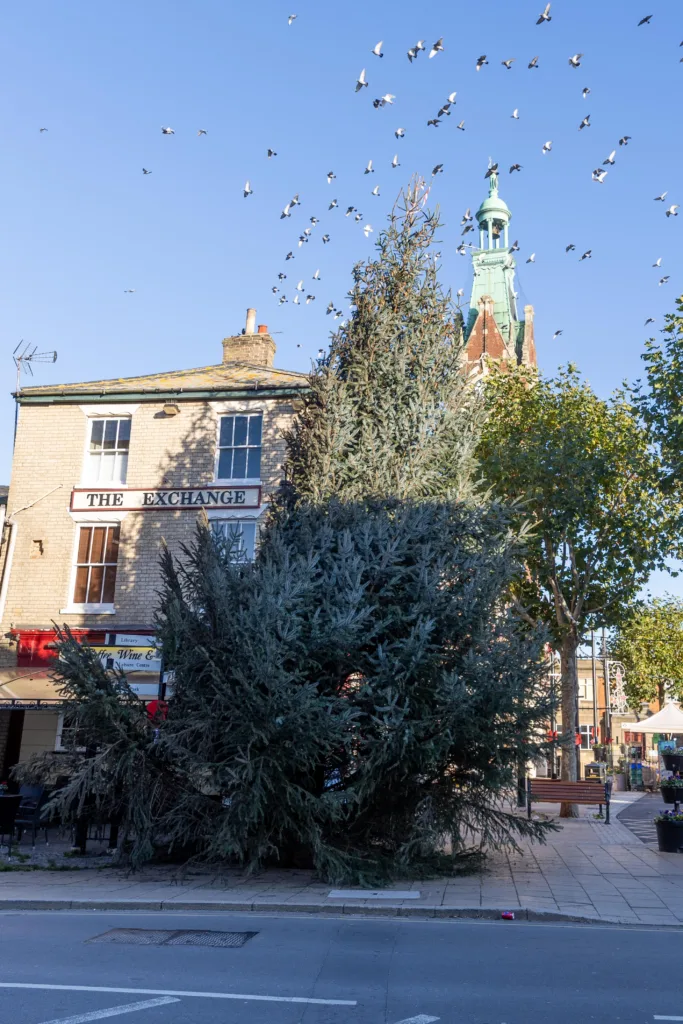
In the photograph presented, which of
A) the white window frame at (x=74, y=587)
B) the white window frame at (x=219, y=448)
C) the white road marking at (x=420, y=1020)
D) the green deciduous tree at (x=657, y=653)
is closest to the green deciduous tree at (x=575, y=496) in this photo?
the white window frame at (x=219, y=448)

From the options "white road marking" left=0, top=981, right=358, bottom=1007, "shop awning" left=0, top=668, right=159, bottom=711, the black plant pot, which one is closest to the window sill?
"shop awning" left=0, top=668, right=159, bottom=711

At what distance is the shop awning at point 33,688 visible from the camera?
61.0 ft

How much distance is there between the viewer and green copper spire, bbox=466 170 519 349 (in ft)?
252

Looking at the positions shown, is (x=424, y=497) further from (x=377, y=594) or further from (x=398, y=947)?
(x=398, y=947)

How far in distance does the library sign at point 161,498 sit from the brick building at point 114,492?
25mm

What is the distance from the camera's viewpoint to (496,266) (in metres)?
80.9

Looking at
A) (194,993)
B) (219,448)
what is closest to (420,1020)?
(194,993)

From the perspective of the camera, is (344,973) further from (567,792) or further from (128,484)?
(128,484)

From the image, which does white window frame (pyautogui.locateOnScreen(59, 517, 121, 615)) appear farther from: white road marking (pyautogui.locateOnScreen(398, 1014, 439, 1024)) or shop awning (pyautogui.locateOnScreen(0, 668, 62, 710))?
white road marking (pyautogui.locateOnScreen(398, 1014, 439, 1024))

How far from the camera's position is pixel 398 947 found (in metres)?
7.93

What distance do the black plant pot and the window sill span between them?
42.5ft

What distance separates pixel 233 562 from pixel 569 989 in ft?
25.4

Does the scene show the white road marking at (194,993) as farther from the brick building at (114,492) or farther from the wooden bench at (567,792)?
the brick building at (114,492)

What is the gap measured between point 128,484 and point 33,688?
5.60m
